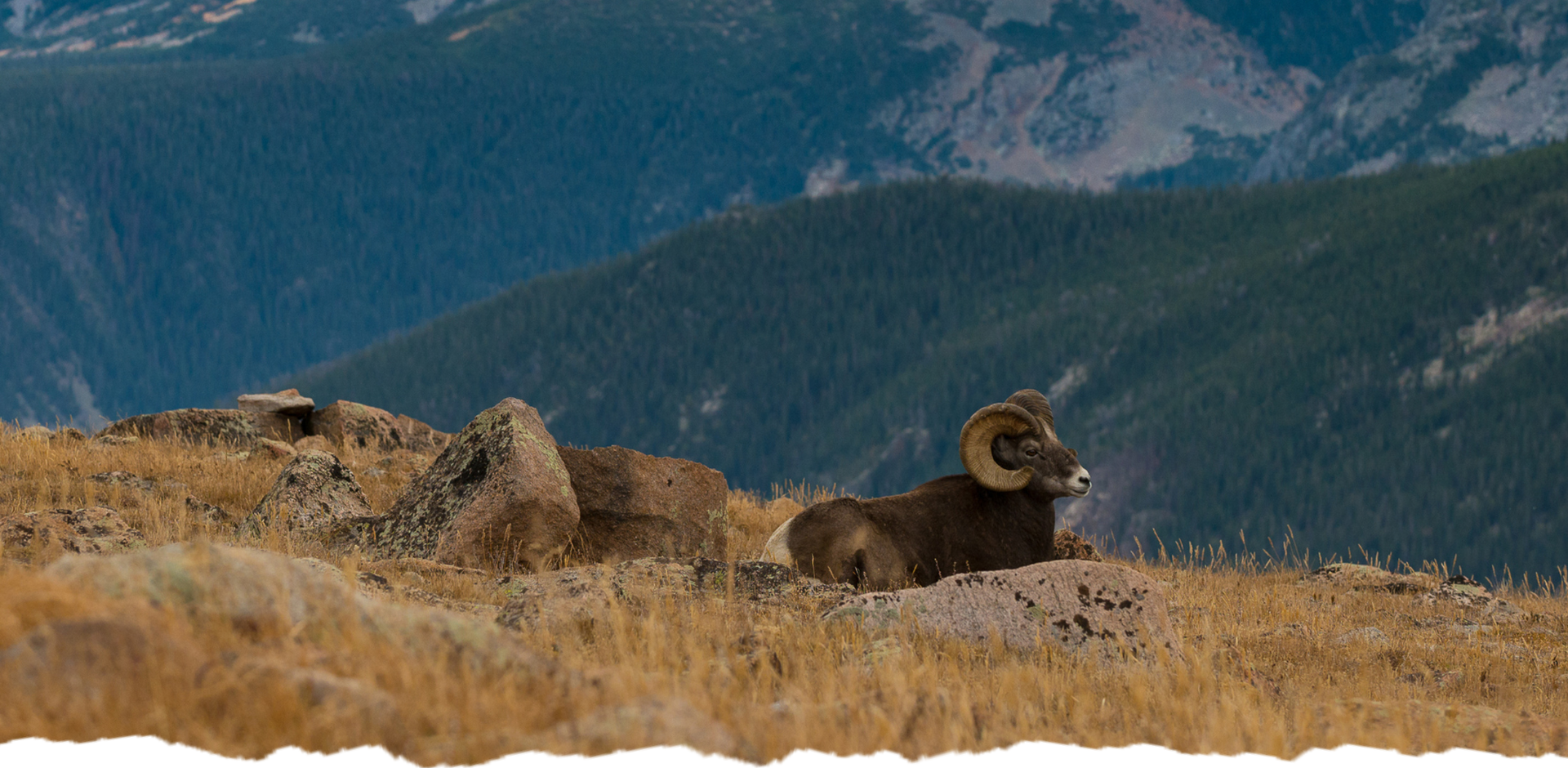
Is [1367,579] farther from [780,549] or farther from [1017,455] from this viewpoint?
[780,549]

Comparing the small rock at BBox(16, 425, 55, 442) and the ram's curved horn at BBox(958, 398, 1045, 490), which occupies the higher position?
the ram's curved horn at BBox(958, 398, 1045, 490)

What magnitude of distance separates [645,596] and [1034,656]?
7.81ft

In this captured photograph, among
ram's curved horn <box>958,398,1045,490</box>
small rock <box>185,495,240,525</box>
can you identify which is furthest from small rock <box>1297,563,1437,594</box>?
small rock <box>185,495,240,525</box>

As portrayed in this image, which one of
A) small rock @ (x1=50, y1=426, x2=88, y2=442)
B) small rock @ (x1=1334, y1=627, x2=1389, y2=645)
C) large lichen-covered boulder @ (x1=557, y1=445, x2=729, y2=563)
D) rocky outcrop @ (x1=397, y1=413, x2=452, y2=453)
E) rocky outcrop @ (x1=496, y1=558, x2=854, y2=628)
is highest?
rocky outcrop @ (x1=496, y1=558, x2=854, y2=628)

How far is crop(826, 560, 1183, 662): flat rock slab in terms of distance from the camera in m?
9.32

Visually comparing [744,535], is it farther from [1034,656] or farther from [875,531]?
[1034,656]

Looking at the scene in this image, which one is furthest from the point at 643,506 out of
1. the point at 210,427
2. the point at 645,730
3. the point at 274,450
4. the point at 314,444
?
the point at 210,427

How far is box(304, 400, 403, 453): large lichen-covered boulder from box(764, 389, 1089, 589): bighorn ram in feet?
30.0

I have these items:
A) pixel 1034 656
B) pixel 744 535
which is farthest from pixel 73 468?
pixel 1034 656

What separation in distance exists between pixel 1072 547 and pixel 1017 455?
210 centimetres

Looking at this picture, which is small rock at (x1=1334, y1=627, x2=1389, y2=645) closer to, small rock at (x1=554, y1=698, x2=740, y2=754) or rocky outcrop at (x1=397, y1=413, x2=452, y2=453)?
small rock at (x1=554, y1=698, x2=740, y2=754)

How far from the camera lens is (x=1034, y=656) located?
9.16m

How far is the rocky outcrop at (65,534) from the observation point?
1045 cm

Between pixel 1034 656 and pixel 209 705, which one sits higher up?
pixel 209 705
